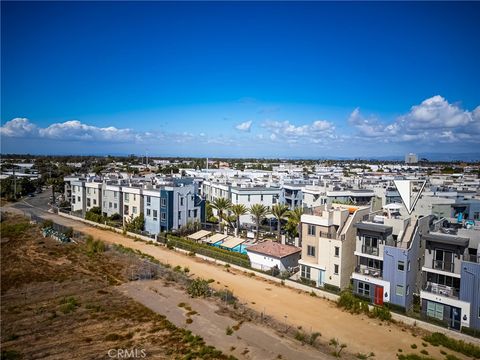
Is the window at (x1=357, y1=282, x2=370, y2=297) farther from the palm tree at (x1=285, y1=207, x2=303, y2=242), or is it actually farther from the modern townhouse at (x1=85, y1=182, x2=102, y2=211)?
the modern townhouse at (x1=85, y1=182, x2=102, y2=211)

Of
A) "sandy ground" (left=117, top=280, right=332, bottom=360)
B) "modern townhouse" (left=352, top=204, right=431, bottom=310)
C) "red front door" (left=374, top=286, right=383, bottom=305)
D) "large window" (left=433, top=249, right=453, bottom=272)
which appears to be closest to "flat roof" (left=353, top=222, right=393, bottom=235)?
"modern townhouse" (left=352, top=204, right=431, bottom=310)

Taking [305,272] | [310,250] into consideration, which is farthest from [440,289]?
[305,272]

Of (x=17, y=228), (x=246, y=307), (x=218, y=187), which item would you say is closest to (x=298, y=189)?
(x=218, y=187)

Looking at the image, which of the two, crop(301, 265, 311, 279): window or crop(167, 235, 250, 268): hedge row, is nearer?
crop(301, 265, 311, 279): window

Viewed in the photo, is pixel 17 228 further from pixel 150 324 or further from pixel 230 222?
pixel 150 324

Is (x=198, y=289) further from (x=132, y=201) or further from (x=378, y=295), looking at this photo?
(x=132, y=201)

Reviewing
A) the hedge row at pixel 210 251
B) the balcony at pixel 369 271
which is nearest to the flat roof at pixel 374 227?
the balcony at pixel 369 271

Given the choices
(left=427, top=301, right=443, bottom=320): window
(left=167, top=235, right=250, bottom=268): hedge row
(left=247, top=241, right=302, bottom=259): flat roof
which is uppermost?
(left=247, top=241, right=302, bottom=259): flat roof
